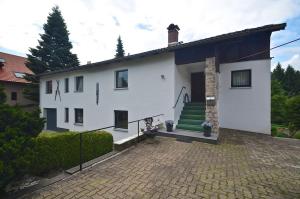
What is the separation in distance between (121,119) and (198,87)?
5.65m

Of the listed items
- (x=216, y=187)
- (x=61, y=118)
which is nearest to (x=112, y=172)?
(x=216, y=187)

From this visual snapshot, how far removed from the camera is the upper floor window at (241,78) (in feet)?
29.2

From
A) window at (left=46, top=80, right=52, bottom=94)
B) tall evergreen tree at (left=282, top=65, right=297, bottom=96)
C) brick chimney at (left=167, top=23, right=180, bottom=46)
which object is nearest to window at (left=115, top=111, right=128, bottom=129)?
brick chimney at (left=167, top=23, right=180, bottom=46)

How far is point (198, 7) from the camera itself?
A: 7.71 metres

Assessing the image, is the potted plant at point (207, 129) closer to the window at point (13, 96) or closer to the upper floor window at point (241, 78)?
the upper floor window at point (241, 78)

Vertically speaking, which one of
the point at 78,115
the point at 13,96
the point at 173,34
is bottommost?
the point at 78,115

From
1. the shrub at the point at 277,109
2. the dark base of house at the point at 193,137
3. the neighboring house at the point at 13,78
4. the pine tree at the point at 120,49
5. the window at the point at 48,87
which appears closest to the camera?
the dark base of house at the point at 193,137

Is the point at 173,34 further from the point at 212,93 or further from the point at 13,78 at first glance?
the point at 13,78

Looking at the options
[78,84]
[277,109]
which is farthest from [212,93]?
[277,109]

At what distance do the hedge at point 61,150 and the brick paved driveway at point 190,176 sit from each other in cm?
116

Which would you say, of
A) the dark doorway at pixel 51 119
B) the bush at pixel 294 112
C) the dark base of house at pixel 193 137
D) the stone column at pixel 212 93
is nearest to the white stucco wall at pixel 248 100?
the stone column at pixel 212 93

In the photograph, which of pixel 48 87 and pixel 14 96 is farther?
pixel 14 96

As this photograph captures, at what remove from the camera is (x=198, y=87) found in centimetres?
1029

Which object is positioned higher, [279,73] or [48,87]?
[279,73]
